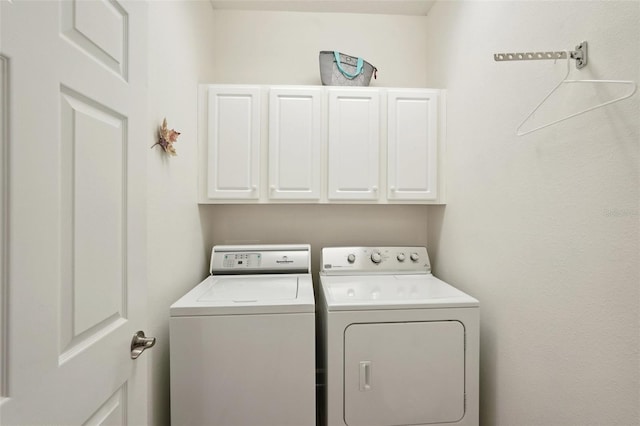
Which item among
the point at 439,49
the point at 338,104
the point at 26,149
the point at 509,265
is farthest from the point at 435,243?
the point at 26,149

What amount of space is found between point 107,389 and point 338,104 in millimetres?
1813

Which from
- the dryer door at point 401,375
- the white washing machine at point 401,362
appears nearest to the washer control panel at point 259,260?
the white washing machine at point 401,362

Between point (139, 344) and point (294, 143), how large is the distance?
4.61ft

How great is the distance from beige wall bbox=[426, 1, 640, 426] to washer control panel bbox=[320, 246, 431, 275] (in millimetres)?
317

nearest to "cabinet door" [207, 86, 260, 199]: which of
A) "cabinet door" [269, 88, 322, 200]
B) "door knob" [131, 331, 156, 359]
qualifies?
"cabinet door" [269, 88, 322, 200]

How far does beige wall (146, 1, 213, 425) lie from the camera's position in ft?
4.26

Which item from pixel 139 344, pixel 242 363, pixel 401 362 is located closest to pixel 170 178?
pixel 139 344

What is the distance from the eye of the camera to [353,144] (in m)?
1.94

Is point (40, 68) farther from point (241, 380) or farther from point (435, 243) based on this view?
point (435, 243)

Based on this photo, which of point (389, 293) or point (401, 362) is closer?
point (401, 362)

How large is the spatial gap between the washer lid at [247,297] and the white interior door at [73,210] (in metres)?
0.40

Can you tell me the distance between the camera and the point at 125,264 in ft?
2.79

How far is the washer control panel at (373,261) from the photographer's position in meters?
1.98

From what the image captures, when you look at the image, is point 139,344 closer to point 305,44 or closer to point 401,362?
point 401,362
